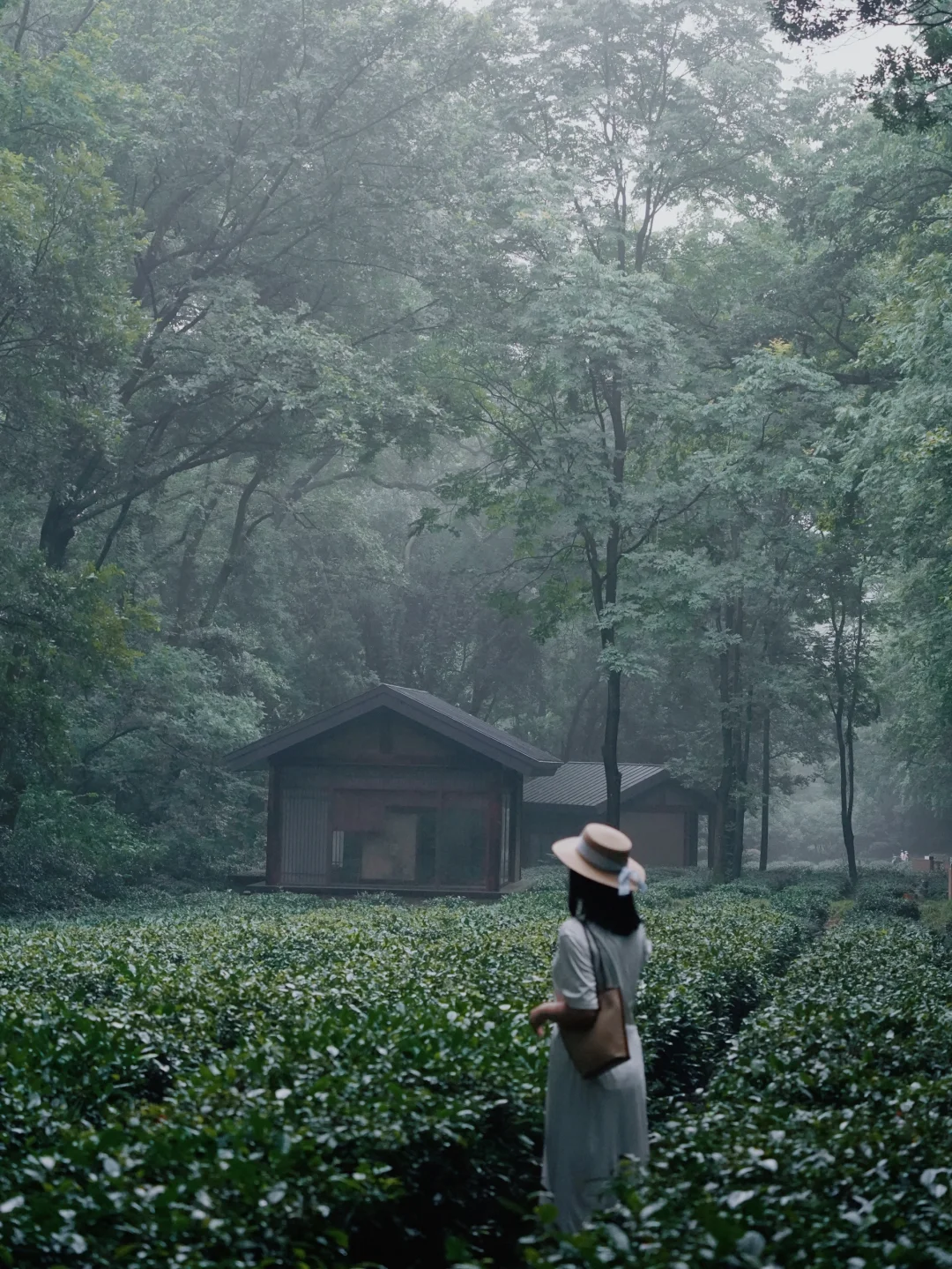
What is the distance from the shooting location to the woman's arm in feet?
18.4

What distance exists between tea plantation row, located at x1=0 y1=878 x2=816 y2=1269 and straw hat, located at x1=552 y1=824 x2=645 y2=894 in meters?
1.07

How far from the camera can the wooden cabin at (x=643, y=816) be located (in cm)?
4884

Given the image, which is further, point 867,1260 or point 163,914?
point 163,914

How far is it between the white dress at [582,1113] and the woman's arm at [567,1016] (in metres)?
0.03

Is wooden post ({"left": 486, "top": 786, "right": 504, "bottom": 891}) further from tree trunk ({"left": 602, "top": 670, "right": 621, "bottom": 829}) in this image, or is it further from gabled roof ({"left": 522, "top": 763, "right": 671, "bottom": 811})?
gabled roof ({"left": 522, "top": 763, "right": 671, "bottom": 811})

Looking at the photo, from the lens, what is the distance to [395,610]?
2050 inches

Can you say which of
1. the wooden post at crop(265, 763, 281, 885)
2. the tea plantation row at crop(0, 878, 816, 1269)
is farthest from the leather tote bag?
the wooden post at crop(265, 763, 281, 885)

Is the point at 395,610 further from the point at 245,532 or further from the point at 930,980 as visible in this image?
the point at 930,980

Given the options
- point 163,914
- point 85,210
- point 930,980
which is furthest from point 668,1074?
point 85,210

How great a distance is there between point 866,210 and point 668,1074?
20.2 m

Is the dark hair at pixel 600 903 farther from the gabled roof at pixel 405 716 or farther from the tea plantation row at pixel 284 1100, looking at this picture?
the gabled roof at pixel 405 716

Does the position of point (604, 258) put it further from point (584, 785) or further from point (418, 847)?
point (584, 785)

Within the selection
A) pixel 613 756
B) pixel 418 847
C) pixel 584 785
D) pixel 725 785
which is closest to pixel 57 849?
pixel 418 847

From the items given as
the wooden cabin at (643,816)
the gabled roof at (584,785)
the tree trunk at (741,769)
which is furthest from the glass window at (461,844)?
the wooden cabin at (643,816)
